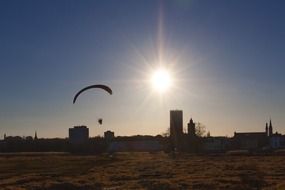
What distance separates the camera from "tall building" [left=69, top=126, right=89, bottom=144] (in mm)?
143750

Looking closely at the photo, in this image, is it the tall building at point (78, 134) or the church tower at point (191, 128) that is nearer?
the tall building at point (78, 134)

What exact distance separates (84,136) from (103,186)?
106336mm

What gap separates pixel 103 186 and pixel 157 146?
452 ft

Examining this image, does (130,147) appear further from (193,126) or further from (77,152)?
(77,152)

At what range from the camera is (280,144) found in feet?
635

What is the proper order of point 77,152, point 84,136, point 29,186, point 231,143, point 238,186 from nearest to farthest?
point 238,186 < point 29,186 < point 77,152 < point 84,136 < point 231,143

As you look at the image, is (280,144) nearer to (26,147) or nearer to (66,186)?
(26,147)

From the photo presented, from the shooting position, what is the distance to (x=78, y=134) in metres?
145

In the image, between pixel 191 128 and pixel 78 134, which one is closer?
pixel 78 134

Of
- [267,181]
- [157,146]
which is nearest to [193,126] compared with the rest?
[157,146]

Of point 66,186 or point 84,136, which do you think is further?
point 84,136

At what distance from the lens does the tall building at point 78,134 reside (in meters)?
144

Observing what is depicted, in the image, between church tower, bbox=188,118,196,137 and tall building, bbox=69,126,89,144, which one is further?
church tower, bbox=188,118,196,137

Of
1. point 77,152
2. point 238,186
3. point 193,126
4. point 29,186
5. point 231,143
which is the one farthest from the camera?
point 231,143
